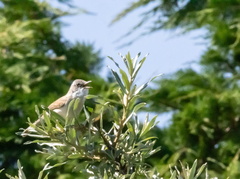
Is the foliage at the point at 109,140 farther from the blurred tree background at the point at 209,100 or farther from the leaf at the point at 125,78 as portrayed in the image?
the blurred tree background at the point at 209,100

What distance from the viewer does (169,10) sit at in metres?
9.02

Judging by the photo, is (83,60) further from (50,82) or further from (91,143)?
(91,143)


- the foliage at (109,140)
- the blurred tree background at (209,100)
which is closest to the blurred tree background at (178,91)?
the blurred tree background at (209,100)

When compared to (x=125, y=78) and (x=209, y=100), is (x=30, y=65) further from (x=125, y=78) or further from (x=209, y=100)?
(x=125, y=78)

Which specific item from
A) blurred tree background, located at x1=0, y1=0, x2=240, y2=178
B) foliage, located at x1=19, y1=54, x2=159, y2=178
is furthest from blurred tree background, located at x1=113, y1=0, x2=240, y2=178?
foliage, located at x1=19, y1=54, x2=159, y2=178

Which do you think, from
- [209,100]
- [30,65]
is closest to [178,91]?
[209,100]

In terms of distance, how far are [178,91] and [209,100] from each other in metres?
0.55

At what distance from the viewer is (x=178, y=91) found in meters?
7.68

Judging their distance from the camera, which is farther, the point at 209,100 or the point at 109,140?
the point at 209,100

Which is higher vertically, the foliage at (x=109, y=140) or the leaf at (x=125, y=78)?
the leaf at (x=125, y=78)

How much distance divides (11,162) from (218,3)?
8.61ft

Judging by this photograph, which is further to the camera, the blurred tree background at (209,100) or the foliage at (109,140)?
the blurred tree background at (209,100)

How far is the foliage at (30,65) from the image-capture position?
7395 millimetres

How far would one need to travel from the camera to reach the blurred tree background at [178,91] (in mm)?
→ 7207
